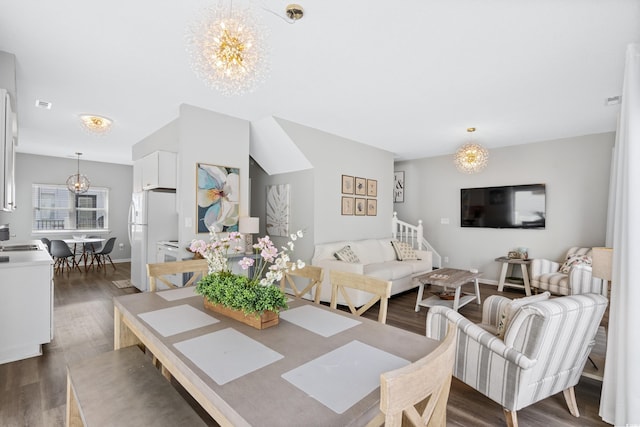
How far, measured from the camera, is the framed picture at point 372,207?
19.2 feet

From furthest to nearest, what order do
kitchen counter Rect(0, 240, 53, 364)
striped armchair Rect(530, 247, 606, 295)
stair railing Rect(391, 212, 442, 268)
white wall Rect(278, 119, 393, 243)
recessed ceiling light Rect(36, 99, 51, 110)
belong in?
stair railing Rect(391, 212, 442, 268) → white wall Rect(278, 119, 393, 243) → striped armchair Rect(530, 247, 606, 295) → recessed ceiling light Rect(36, 99, 51, 110) → kitchen counter Rect(0, 240, 53, 364)

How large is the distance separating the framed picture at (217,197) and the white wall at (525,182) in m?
4.30

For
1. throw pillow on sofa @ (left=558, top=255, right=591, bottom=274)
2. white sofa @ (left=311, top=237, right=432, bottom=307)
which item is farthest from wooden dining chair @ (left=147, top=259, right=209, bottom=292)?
throw pillow on sofa @ (left=558, top=255, right=591, bottom=274)

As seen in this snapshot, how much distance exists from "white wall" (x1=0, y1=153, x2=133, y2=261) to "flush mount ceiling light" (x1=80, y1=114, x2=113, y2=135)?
11.1ft

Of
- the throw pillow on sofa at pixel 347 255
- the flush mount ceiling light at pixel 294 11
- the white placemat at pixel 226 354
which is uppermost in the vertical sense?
the flush mount ceiling light at pixel 294 11

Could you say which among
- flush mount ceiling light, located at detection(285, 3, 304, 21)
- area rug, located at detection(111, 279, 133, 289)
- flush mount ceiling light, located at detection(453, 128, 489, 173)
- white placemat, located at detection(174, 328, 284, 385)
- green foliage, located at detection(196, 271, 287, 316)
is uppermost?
flush mount ceiling light, located at detection(285, 3, 304, 21)

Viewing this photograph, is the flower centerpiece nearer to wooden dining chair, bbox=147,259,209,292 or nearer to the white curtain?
wooden dining chair, bbox=147,259,209,292

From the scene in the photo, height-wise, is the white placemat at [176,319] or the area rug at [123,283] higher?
the white placemat at [176,319]

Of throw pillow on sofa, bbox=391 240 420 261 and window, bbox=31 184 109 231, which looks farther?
window, bbox=31 184 109 231

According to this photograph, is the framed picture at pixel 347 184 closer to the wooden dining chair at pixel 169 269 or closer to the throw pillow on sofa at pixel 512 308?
the wooden dining chair at pixel 169 269

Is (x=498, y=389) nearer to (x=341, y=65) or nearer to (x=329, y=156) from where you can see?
(x=341, y=65)

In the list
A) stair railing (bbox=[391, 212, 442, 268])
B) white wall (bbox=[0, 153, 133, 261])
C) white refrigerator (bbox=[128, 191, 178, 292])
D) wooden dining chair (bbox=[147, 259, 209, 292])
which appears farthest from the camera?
white wall (bbox=[0, 153, 133, 261])

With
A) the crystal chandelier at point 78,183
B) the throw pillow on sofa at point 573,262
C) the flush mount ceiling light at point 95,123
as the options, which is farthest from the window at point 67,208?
the throw pillow on sofa at point 573,262

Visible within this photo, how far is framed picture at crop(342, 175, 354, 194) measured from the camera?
5.30 m
